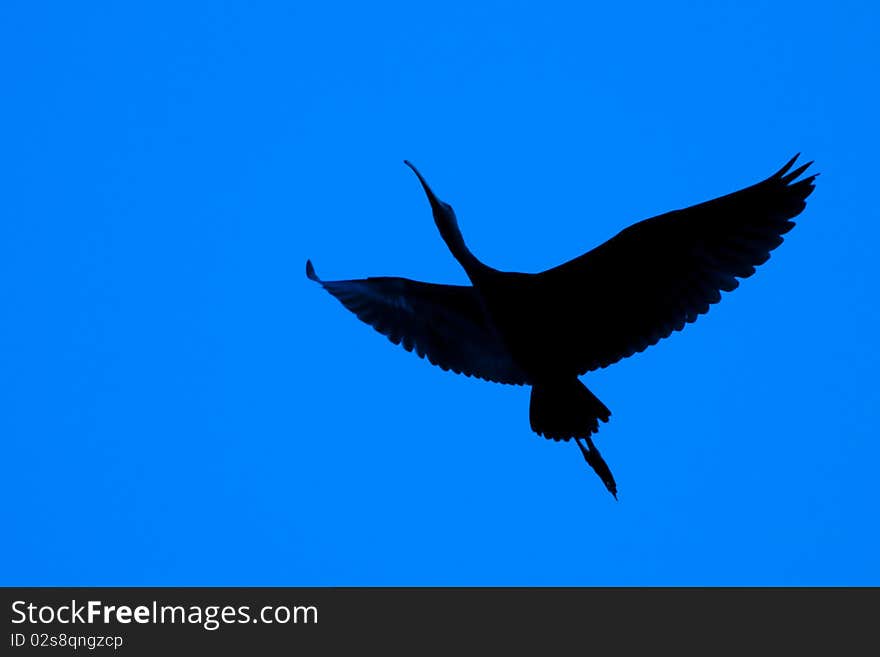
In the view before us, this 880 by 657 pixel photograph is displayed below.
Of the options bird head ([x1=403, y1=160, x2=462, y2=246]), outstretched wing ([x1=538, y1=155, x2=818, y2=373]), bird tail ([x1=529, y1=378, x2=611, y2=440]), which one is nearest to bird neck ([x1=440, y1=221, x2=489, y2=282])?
bird head ([x1=403, y1=160, x2=462, y2=246])

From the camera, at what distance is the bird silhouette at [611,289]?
7609 millimetres

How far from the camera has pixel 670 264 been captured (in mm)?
7867

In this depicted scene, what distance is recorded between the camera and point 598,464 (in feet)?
26.8

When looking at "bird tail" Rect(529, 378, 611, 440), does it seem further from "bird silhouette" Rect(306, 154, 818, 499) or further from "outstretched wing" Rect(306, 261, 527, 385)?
"outstretched wing" Rect(306, 261, 527, 385)

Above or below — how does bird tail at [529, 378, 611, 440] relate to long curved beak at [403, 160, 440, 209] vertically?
below

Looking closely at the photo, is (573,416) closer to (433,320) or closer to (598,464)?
(598,464)

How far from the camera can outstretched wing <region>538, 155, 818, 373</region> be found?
757cm

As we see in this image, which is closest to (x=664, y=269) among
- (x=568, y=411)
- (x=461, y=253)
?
(x=568, y=411)

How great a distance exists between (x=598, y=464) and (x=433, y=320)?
63.8 inches

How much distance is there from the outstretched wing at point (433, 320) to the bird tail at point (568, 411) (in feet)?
1.53

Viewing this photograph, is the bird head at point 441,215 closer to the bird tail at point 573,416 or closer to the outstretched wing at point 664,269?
the outstretched wing at point 664,269

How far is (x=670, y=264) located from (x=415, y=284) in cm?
192

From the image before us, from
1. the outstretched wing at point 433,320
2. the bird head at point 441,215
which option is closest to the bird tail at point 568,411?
the outstretched wing at point 433,320
